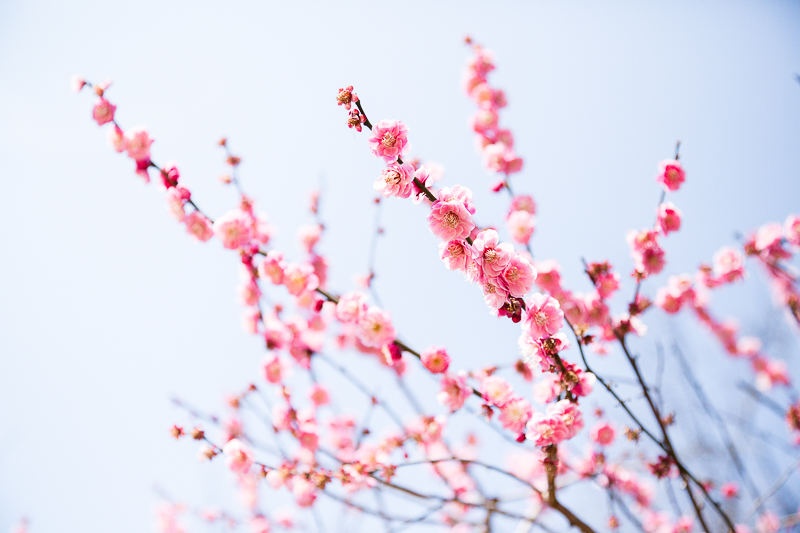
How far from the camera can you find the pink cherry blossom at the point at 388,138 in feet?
6.04

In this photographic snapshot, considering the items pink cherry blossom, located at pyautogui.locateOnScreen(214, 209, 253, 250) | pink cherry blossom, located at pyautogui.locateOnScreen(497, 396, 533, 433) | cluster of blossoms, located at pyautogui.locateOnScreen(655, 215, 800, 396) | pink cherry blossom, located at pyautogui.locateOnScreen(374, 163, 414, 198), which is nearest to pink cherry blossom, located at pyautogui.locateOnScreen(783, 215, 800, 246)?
cluster of blossoms, located at pyautogui.locateOnScreen(655, 215, 800, 396)

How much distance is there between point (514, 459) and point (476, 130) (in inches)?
177

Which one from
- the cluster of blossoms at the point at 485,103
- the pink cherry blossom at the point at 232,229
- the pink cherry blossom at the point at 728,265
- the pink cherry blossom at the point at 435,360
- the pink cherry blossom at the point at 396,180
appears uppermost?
the cluster of blossoms at the point at 485,103

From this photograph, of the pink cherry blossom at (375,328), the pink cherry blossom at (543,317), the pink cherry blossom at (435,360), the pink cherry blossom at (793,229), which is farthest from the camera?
the pink cherry blossom at (793,229)

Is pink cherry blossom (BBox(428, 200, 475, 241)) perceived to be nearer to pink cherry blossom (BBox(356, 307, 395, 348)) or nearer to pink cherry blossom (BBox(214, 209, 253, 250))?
pink cherry blossom (BBox(356, 307, 395, 348))

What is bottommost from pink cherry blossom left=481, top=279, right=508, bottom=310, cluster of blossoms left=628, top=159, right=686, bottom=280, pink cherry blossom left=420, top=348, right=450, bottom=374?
pink cherry blossom left=481, top=279, right=508, bottom=310

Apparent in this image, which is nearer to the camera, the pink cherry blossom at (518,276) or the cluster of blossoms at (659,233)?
the pink cherry blossom at (518,276)

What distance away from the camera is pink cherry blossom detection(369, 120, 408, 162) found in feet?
6.04

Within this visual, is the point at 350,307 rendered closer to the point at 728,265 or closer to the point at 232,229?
the point at 232,229

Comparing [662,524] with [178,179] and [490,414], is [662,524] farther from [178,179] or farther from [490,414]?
[178,179]

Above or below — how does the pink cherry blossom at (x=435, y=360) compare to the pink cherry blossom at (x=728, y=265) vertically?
below

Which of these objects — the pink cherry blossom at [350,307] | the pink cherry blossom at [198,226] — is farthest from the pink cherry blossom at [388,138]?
the pink cherry blossom at [198,226]


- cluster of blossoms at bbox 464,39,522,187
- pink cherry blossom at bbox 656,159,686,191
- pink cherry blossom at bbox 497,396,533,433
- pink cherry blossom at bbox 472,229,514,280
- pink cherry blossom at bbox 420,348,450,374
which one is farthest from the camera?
cluster of blossoms at bbox 464,39,522,187

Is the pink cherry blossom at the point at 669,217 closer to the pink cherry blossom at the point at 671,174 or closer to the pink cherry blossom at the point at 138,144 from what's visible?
the pink cherry blossom at the point at 671,174
